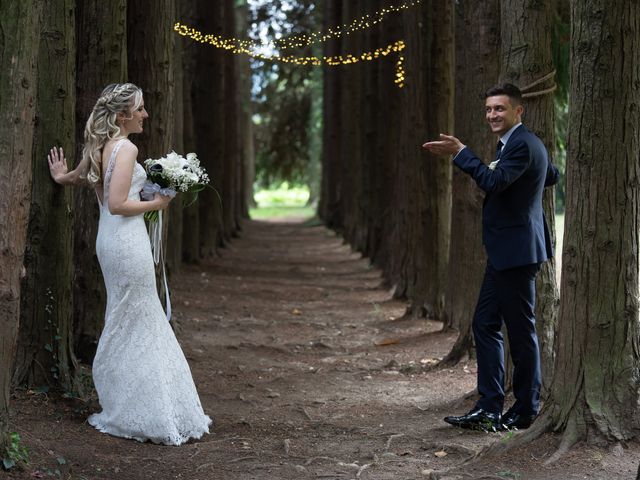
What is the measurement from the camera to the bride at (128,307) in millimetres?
6840

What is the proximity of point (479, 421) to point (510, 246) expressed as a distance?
1.34 metres

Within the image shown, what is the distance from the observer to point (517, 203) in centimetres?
670

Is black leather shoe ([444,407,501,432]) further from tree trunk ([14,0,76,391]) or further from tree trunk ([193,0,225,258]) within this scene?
tree trunk ([193,0,225,258])

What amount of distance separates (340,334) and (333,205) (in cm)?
1821

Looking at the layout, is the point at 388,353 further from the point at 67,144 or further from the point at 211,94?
the point at 211,94

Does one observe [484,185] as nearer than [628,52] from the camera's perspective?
No

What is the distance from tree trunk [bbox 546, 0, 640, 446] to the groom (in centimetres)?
56

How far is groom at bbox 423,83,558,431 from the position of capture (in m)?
6.58

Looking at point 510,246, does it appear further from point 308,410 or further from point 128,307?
point 128,307

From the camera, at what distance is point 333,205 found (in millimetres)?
30766

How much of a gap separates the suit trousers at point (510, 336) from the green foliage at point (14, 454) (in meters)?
3.19

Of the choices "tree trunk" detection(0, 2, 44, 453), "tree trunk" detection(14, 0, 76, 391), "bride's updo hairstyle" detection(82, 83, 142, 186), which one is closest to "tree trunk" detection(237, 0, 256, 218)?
"tree trunk" detection(14, 0, 76, 391)

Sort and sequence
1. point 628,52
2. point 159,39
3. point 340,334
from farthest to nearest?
point 340,334
point 159,39
point 628,52

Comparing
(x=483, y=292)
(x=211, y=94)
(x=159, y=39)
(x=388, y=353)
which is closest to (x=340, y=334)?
(x=388, y=353)
